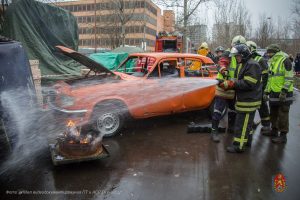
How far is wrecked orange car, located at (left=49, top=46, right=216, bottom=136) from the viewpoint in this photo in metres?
5.36

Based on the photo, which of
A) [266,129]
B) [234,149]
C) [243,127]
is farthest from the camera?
[266,129]

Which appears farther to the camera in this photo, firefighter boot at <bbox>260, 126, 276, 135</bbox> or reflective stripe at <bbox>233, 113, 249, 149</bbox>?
firefighter boot at <bbox>260, 126, 276, 135</bbox>

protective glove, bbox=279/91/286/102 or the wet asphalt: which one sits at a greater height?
protective glove, bbox=279/91/286/102

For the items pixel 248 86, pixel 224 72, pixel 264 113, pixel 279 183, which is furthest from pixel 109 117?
pixel 264 113

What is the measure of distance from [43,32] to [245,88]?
7.82 m

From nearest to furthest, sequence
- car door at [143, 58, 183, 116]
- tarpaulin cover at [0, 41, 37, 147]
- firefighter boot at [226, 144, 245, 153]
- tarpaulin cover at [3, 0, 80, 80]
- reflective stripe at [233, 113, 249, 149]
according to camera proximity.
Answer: tarpaulin cover at [0, 41, 37, 147] < reflective stripe at [233, 113, 249, 149] < firefighter boot at [226, 144, 245, 153] < car door at [143, 58, 183, 116] < tarpaulin cover at [3, 0, 80, 80]

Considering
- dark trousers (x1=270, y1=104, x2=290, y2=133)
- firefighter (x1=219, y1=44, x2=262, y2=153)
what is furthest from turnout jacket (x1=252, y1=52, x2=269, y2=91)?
firefighter (x1=219, y1=44, x2=262, y2=153)

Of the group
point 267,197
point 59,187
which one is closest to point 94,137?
point 59,187

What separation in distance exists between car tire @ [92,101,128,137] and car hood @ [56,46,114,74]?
78cm

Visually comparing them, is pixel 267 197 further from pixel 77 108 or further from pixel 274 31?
pixel 274 31

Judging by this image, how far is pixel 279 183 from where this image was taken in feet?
12.9

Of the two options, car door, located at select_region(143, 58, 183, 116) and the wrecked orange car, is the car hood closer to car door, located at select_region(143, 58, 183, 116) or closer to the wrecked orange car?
the wrecked orange car

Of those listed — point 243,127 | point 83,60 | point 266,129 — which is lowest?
point 266,129

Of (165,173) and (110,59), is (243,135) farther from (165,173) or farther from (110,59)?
(110,59)
